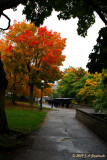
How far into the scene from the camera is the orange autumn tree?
836 inches

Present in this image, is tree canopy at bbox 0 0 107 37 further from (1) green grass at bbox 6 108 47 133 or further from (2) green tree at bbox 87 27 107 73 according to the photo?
(1) green grass at bbox 6 108 47 133

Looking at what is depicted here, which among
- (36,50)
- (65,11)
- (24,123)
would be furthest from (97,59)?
(36,50)

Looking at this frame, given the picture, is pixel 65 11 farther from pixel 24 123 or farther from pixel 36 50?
pixel 36 50

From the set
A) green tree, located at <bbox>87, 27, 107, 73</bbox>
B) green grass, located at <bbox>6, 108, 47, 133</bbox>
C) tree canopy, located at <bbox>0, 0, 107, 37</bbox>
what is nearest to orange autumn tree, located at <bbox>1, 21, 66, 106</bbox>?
green grass, located at <bbox>6, 108, 47, 133</bbox>

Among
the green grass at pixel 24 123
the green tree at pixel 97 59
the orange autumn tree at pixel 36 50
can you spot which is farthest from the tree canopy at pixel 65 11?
the orange autumn tree at pixel 36 50

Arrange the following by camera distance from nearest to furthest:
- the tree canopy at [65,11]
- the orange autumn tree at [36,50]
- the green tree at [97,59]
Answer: the green tree at [97,59], the tree canopy at [65,11], the orange autumn tree at [36,50]

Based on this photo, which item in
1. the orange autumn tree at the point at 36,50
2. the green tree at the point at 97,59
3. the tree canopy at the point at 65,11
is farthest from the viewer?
the orange autumn tree at the point at 36,50

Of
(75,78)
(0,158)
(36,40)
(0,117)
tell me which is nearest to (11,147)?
(0,158)

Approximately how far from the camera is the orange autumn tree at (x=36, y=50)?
21.2m

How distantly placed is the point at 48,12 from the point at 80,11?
1802mm

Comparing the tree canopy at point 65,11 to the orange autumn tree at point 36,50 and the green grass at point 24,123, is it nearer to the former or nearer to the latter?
the green grass at point 24,123

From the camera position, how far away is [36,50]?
2177 centimetres

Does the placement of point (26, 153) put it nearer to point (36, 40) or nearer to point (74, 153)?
point (74, 153)

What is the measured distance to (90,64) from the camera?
6531mm
